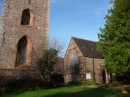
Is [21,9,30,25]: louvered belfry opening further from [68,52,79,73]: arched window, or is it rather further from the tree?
[68,52,79,73]: arched window

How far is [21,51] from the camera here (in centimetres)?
1958

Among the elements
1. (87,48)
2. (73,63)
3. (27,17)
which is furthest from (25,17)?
(87,48)

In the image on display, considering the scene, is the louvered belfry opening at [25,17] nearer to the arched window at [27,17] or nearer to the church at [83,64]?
the arched window at [27,17]

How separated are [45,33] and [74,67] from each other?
9.97m

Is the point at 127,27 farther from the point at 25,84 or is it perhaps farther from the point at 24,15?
the point at 24,15

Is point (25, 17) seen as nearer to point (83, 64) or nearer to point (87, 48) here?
point (83, 64)

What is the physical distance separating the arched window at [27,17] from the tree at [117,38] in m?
10.8

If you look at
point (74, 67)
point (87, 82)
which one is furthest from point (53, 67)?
point (74, 67)

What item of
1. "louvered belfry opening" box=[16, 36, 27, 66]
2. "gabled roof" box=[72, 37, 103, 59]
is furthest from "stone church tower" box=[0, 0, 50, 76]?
"gabled roof" box=[72, 37, 103, 59]

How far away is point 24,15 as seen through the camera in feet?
68.7

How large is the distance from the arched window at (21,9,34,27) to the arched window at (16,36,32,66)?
2374 mm

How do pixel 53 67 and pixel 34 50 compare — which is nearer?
pixel 53 67

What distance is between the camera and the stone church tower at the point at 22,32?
18.2 m

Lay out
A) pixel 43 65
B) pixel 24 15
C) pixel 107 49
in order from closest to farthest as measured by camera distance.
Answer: pixel 107 49 < pixel 43 65 < pixel 24 15
